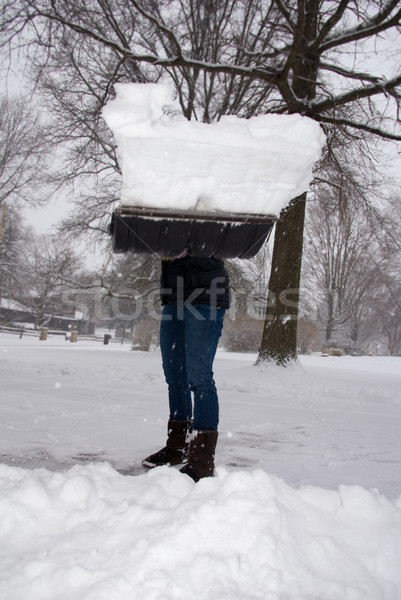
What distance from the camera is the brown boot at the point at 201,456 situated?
187 cm

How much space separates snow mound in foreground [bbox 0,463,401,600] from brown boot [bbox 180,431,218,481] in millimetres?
326

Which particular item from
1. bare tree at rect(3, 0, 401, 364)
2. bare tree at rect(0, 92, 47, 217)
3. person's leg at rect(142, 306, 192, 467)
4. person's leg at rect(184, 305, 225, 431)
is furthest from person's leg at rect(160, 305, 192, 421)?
bare tree at rect(0, 92, 47, 217)

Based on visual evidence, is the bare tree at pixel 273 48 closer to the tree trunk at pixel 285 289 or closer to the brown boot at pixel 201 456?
the tree trunk at pixel 285 289

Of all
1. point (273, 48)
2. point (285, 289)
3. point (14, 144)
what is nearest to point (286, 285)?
point (285, 289)

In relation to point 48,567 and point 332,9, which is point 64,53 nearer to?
point 332,9

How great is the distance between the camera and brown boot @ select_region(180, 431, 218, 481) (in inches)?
73.5

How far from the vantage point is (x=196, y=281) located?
2.17 m

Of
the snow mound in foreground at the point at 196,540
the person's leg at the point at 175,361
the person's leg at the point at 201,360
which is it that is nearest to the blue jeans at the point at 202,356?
the person's leg at the point at 201,360

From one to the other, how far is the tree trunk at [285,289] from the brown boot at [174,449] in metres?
5.25

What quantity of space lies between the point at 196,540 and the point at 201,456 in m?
0.79

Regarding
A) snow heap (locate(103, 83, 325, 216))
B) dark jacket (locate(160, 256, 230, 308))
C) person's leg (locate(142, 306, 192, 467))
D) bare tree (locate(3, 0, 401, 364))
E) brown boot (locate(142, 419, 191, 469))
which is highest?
bare tree (locate(3, 0, 401, 364))

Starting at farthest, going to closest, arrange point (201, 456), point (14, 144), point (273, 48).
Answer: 1. point (14, 144)
2. point (273, 48)
3. point (201, 456)

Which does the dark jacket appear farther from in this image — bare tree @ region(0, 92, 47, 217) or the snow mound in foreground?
bare tree @ region(0, 92, 47, 217)

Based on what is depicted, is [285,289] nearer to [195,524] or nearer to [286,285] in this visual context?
[286,285]
